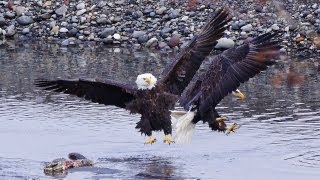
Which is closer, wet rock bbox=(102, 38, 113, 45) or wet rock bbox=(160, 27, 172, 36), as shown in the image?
wet rock bbox=(160, 27, 172, 36)

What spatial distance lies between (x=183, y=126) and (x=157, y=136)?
2.43 ft

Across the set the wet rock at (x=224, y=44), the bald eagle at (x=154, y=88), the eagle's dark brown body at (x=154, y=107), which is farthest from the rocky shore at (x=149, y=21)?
the eagle's dark brown body at (x=154, y=107)

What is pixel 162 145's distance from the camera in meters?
9.51

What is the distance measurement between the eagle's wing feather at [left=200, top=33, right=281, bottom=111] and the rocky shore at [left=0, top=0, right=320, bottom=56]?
200 inches

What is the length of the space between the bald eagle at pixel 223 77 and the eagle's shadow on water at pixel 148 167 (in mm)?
409

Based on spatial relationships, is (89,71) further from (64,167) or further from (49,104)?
(64,167)

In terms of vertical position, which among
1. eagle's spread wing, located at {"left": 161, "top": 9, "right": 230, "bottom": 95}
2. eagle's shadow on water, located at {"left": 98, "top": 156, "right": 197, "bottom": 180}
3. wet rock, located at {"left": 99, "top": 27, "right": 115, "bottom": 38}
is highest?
wet rock, located at {"left": 99, "top": 27, "right": 115, "bottom": 38}

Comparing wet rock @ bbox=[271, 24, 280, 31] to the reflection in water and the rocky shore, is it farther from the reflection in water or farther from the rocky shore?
the reflection in water

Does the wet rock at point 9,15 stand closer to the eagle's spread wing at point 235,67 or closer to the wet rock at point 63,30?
the wet rock at point 63,30

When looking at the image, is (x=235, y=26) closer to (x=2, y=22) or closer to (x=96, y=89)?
(x=2, y=22)

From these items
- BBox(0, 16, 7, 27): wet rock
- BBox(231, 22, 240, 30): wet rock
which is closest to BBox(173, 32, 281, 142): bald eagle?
BBox(231, 22, 240, 30): wet rock

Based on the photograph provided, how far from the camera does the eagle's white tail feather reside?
9219 mm

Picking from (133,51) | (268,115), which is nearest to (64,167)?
(268,115)

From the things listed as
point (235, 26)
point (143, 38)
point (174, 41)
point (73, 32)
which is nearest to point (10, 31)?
point (73, 32)
